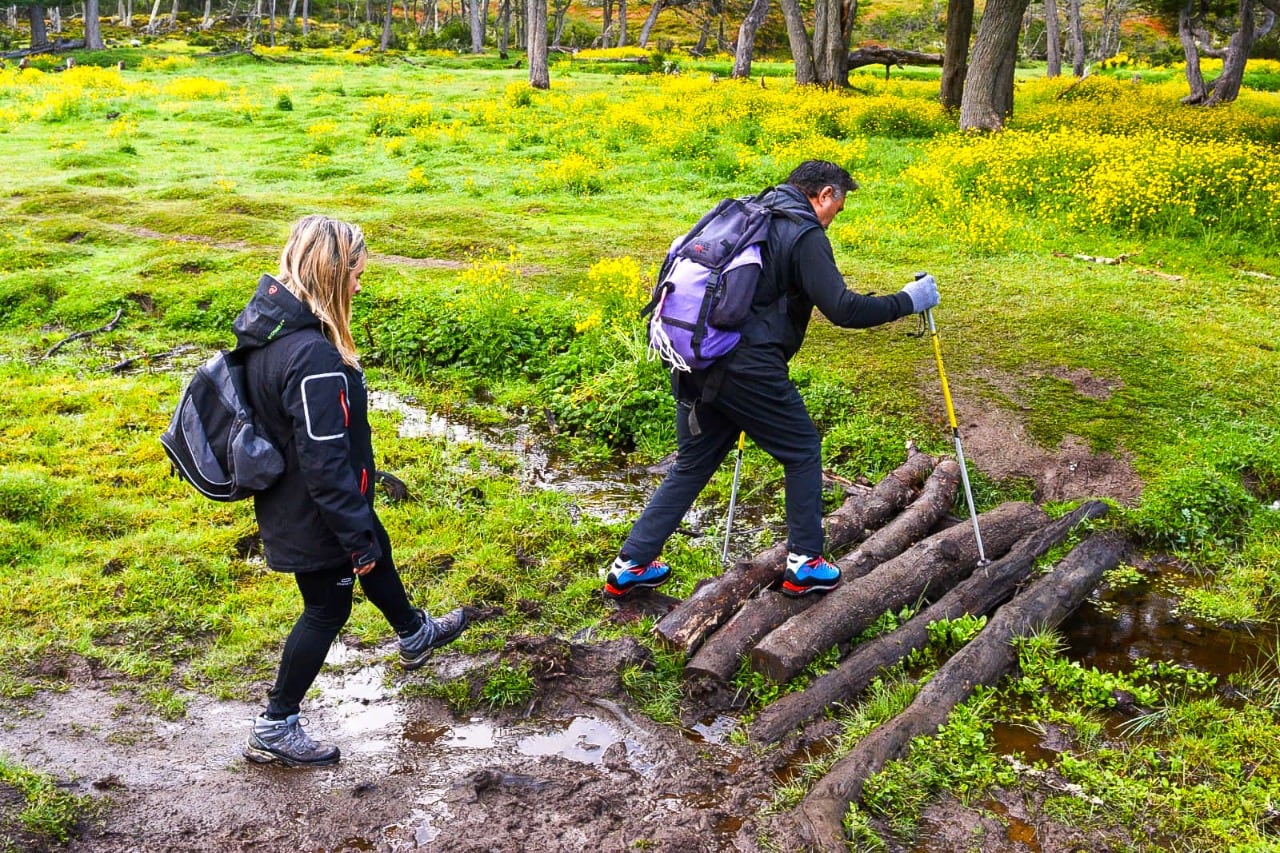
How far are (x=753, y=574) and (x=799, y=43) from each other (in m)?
21.3

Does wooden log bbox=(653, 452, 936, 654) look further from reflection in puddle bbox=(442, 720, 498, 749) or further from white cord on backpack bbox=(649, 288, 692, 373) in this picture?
white cord on backpack bbox=(649, 288, 692, 373)

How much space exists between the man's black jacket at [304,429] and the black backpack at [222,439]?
0.06 metres

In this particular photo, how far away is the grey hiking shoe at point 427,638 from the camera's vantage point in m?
4.98

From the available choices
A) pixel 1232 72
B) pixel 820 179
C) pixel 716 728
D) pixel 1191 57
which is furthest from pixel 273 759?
pixel 1191 57

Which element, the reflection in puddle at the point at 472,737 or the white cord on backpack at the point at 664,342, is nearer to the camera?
the reflection in puddle at the point at 472,737

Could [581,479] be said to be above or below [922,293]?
below

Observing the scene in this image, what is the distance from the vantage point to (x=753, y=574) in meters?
5.52

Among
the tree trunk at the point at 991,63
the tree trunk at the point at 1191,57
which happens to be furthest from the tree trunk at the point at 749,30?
the tree trunk at the point at 1191,57

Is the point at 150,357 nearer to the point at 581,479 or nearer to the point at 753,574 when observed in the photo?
the point at 581,479

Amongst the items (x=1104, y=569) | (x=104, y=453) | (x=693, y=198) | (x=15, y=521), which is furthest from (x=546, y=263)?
(x=1104, y=569)

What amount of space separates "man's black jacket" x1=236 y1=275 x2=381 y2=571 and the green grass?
1.30 meters

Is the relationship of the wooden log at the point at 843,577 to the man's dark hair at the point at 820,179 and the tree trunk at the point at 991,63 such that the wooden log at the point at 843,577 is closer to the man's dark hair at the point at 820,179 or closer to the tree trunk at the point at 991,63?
the man's dark hair at the point at 820,179

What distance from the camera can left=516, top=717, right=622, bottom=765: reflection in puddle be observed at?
14.9 feet

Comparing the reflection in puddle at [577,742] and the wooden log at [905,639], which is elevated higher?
the wooden log at [905,639]
